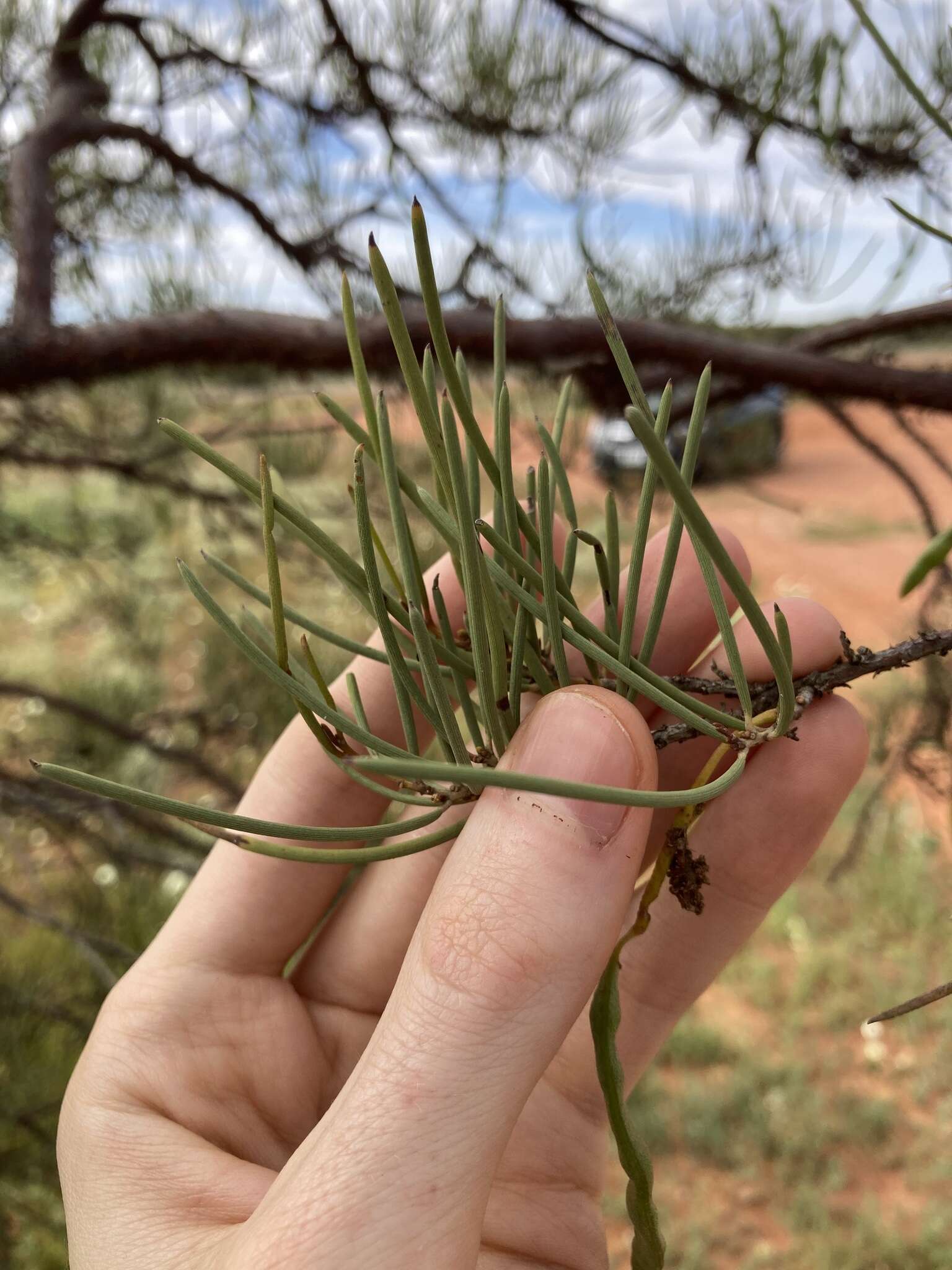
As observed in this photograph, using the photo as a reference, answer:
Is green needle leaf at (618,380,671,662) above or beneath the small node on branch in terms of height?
above

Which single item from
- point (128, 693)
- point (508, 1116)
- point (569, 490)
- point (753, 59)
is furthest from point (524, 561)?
point (128, 693)

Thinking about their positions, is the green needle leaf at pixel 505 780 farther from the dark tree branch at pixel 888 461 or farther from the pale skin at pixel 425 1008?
the dark tree branch at pixel 888 461

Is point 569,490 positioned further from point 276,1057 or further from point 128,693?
point 128,693

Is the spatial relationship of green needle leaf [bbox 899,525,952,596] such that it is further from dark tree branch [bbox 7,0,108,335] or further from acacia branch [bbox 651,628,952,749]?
dark tree branch [bbox 7,0,108,335]

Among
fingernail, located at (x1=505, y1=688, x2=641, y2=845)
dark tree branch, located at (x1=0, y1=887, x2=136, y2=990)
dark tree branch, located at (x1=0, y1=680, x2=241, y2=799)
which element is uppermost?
fingernail, located at (x1=505, y1=688, x2=641, y2=845)

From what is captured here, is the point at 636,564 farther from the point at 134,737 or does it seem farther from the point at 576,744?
the point at 134,737

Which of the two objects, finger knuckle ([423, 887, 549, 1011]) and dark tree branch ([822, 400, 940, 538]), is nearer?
finger knuckle ([423, 887, 549, 1011])

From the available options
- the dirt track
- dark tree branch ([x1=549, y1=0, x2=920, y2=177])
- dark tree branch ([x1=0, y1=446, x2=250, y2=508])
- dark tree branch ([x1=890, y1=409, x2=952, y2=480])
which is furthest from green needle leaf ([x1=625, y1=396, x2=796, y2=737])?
Answer: the dirt track

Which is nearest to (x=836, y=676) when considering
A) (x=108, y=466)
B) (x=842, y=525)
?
(x=108, y=466)

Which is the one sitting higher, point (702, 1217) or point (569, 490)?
point (569, 490)
